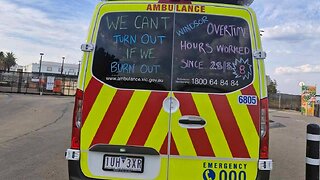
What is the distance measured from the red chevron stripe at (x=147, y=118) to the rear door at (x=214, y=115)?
0.56ft

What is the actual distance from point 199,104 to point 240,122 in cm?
46

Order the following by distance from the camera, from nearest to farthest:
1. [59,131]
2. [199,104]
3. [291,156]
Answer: [199,104]
[291,156]
[59,131]

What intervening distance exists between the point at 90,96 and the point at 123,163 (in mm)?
766

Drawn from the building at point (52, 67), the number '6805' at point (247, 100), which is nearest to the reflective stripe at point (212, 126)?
the number '6805' at point (247, 100)

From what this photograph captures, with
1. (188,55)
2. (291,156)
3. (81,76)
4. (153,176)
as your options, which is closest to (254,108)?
(188,55)

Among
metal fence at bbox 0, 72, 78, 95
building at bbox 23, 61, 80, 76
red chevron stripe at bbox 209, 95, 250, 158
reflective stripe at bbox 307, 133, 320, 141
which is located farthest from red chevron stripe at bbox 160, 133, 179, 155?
building at bbox 23, 61, 80, 76

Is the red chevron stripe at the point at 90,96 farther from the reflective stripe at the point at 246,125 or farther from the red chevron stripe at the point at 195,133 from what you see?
the reflective stripe at the point at 246,125

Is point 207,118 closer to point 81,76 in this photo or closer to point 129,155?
point 129,155

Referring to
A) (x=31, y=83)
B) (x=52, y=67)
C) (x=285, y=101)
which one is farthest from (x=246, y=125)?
(x=52, y=67)

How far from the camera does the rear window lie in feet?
12.7

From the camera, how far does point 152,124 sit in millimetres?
3854

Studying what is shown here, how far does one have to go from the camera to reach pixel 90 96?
3.93 m

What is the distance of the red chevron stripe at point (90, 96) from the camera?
12.9 feet

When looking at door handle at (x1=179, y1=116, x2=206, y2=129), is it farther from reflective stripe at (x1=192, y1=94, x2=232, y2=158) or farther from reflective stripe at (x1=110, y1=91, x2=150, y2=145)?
reflective stripe at (x1=110, y1=91, x2=150, y2=145)
